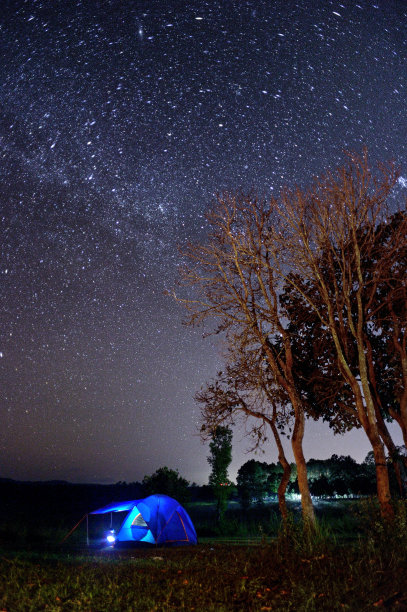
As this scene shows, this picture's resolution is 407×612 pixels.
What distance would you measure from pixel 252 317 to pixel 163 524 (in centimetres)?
869

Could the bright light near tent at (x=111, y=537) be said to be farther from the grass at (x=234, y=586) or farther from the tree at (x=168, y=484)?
the tree at (x=168, y=484)

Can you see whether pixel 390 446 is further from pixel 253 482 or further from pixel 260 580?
pixel 253 482

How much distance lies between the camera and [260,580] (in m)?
7.86

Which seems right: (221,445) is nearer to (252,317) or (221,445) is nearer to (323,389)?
(323,389)

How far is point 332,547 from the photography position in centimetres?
941

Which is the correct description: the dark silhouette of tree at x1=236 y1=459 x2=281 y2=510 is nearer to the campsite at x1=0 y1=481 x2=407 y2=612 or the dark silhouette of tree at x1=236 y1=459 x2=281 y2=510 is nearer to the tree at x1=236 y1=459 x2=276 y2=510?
the tree at x1=236 y1=459 x2=276 y2=510

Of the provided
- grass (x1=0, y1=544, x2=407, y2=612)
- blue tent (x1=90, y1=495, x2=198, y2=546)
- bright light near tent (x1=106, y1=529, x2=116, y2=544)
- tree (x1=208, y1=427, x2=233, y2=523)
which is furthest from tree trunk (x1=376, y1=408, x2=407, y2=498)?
tree (x1=208, y1=427, x2=233, y2=523)

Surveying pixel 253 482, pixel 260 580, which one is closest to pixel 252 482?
pixel 253 482

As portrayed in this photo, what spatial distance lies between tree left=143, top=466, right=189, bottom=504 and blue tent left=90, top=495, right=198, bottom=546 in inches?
638

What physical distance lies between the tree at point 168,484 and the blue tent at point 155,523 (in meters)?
16.2

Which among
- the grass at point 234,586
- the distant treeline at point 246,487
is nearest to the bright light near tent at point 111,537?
the grass at point 234,586

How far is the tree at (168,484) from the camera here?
36.4m

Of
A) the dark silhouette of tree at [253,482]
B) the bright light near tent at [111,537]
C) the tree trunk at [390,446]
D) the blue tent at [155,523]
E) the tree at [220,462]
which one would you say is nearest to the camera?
the tree trunk at [390,446]

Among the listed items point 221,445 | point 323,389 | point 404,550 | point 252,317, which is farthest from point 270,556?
point 221,445
